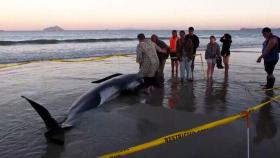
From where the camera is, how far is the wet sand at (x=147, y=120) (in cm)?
625

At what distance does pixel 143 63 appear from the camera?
35.8 ft

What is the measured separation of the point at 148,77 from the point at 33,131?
463cm

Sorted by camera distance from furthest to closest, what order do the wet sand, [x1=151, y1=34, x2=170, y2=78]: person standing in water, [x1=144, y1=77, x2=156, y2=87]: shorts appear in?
1. [x1=151, y1=34, x2=170, y2=78]: person standing in water
2. [x1=144, y1=77, x2=156, y2=87]: shorts
3. the wet sand

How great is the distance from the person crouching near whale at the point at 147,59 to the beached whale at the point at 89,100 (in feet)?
1.55

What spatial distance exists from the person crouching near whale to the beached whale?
0.47 metres

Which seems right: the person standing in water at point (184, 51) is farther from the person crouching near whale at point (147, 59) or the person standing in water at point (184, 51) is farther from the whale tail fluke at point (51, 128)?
the whale tail fluke at point (51, 128)

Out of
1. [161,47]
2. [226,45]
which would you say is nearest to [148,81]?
[161,47]

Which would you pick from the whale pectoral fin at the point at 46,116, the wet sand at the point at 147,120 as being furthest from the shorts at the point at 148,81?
the whale pectoral fin at the point at 46,116

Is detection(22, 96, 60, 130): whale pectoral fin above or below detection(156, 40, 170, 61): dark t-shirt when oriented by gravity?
below

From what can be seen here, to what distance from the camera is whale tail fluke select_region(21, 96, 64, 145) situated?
652 centimetres

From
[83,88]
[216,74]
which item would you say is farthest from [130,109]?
[216,74]

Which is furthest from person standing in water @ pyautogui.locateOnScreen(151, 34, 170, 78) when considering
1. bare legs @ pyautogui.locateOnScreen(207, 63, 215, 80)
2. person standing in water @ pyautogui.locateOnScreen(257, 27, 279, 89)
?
person standing in water @ pyautogui.locateOnScreen(257, 27, 279, 89)

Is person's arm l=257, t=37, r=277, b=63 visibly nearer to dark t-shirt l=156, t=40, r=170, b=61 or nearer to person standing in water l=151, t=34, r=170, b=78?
person standing in water l=151, t=34, r=170, b=78

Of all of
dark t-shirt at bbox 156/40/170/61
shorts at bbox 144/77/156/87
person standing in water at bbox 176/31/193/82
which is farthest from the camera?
dark t-shirt at bbox 156/40/170/61
